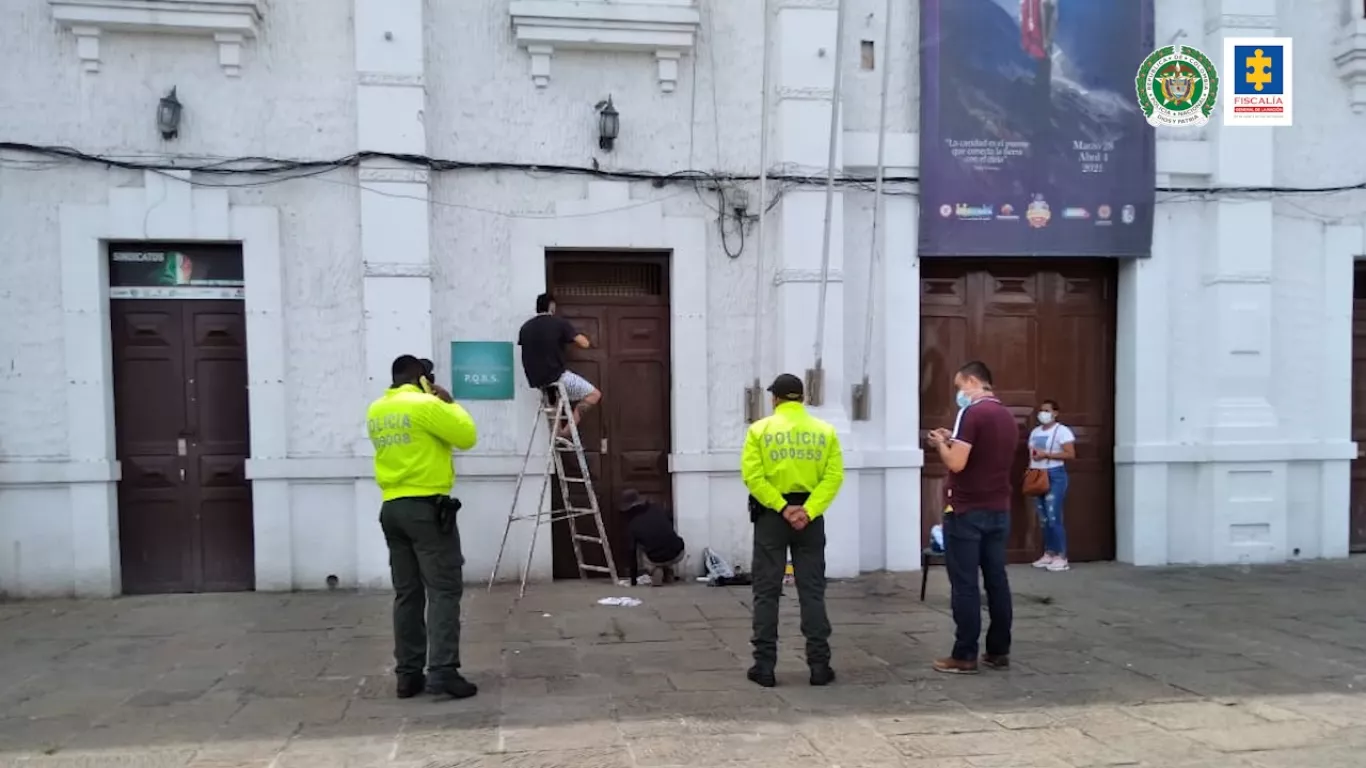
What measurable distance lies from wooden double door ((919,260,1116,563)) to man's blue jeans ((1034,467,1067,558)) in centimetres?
17

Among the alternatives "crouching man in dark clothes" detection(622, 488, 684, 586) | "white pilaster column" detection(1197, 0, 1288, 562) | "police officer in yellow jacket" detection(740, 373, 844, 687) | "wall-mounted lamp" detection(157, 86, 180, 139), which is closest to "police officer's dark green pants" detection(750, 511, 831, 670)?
"police officer in yellow jacket" detection(740, 373, 844, 687)

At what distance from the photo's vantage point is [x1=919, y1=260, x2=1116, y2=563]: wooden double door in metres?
8.09

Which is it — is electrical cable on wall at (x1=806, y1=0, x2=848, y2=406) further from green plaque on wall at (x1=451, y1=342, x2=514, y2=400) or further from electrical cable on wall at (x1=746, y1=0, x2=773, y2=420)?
green plaque on wall at (x1=451, y1=342, x2=514, y2=400)

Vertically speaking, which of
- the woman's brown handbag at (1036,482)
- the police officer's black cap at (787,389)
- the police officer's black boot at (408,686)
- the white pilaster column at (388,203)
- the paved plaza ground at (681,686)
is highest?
the white pilaster column at (388,203)

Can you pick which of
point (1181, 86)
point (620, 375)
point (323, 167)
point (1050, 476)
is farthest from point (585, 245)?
point (1181, 86)

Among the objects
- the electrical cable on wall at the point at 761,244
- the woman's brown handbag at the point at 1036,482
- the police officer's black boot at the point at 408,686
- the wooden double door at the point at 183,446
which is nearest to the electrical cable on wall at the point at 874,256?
the electrical cable on wall at the point at 761,244

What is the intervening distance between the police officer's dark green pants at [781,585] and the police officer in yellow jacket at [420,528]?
1591mm

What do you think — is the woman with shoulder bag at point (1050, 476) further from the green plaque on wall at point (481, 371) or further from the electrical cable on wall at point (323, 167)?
the green plaque on wall at point (481, 371)

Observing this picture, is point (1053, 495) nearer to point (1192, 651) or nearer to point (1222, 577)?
point (1222, 577)

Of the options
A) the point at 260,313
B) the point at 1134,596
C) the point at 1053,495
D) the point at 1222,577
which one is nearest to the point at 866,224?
the point at 1053,495

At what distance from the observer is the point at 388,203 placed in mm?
7078

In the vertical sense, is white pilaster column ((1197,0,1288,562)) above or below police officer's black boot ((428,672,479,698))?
above

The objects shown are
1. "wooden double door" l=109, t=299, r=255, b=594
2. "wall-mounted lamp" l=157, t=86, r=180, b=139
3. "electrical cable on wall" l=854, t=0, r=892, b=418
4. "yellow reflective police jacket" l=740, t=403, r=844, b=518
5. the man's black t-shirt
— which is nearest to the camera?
"yellow reflective police jacket" l=740, t=403, r=844, b=518

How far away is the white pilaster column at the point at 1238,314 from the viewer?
26.3ft
